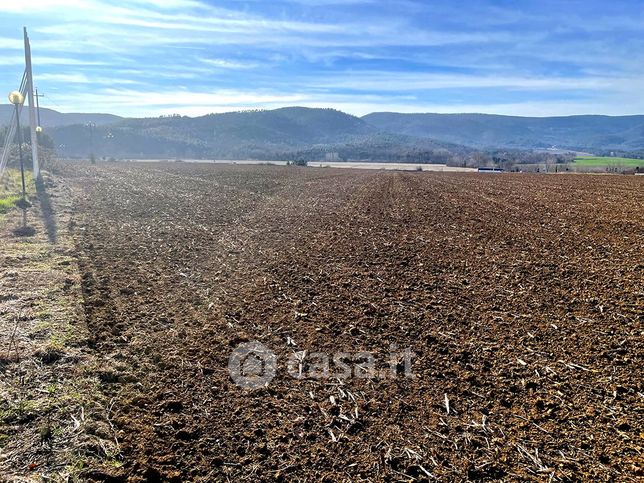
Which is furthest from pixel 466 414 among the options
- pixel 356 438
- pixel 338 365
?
pixel 338 365

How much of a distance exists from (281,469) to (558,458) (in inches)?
84.7

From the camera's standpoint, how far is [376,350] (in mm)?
5406

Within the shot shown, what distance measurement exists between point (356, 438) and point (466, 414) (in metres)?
1.06

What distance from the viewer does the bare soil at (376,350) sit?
11.9ft

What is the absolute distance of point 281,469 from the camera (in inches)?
138

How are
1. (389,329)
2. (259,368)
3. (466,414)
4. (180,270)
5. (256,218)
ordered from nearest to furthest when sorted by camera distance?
(466,414) < (259,368) < (389,329) < (180,270) < (256,218)

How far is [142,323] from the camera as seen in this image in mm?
6105

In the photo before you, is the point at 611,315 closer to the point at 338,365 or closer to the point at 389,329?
the point at 389,329

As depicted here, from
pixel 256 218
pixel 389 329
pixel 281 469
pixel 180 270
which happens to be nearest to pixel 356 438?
pixel 281 469

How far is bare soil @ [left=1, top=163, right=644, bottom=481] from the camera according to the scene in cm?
362

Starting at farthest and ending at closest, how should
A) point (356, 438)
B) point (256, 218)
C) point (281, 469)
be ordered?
point (256, 218) < point (356, 438) < point (281, 469)

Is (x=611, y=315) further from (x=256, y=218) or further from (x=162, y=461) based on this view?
(x=256, y=218)

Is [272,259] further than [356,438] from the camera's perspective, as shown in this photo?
Yes

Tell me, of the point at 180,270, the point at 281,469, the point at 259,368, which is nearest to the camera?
the point at 281,469
